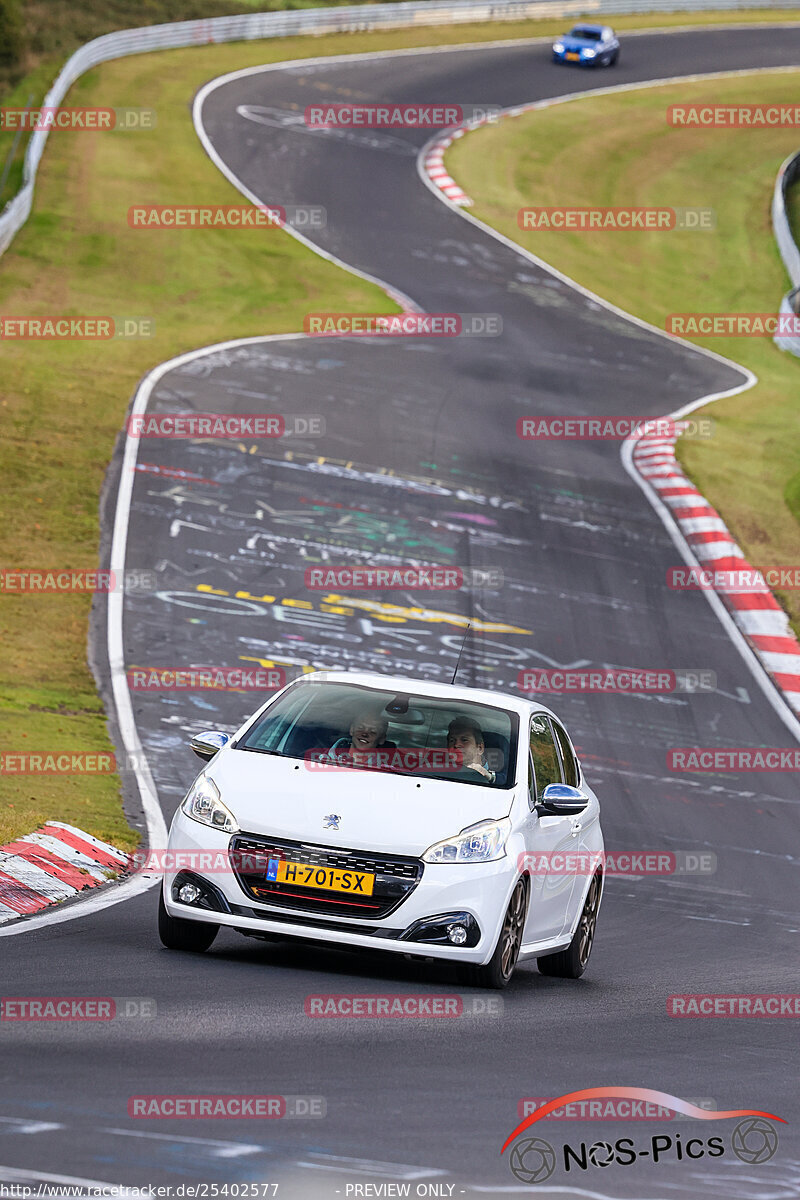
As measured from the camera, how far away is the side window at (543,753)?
9445mm

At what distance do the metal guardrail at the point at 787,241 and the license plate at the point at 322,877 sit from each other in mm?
29432

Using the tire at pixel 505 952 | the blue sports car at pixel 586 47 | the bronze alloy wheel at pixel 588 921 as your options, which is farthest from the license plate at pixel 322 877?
the blue sports car at pixel 586 47

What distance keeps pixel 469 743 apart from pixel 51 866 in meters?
2.94

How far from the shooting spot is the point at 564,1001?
8.88 metres

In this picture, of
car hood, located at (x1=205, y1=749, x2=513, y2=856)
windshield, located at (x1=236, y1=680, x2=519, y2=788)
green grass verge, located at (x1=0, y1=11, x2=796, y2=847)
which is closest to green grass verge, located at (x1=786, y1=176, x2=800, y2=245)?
green grass verge, located at (x1=0, y1=11, x2=796, y2=847)

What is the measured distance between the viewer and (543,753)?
9.70 m

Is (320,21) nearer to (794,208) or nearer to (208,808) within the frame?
(794,208)

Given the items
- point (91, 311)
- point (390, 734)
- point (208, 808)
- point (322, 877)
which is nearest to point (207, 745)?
point (208, 808)

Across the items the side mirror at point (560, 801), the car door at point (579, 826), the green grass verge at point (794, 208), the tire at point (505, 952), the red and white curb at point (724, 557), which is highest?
the side mirror at point (560, 801)

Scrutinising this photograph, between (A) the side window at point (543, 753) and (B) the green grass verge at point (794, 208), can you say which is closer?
(A) the side window at point (543, 753)

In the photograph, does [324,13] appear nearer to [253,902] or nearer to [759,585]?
[759,585]

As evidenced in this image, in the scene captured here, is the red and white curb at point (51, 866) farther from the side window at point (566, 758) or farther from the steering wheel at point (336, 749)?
the side window at point (566, 758)

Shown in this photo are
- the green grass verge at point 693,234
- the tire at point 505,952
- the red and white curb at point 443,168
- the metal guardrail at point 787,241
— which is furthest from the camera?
the red and white curb at point 443,168

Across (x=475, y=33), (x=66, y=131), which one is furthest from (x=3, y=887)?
(x=475, y=33)
